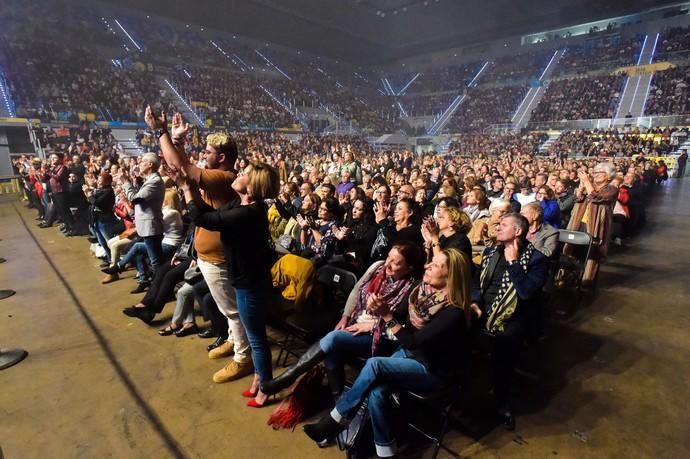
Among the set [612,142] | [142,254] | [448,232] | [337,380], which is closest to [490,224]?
[448,232]

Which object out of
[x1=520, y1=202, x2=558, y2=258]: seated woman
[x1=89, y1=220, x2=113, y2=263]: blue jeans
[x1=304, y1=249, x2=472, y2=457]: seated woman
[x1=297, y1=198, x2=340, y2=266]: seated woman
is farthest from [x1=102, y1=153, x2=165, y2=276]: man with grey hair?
[x1=520, y1=202, x2=558, y2=258]: seated woman

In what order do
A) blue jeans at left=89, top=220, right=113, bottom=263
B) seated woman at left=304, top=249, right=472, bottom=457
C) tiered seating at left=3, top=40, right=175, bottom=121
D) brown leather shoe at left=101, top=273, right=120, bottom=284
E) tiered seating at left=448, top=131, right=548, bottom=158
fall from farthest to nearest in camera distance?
1. tiered seating at left=448, top=131, right=548, bottom=158
2. tiered seating at left=3, top=40, right=175, bottom=121
3. blue jeans at left=89, top=220, right=113, bottom=263
4. brown leather shoe at left=101, top=273, right=120, bottom=284
5. seated woman at left=304, top=249, right=472, bottom=457

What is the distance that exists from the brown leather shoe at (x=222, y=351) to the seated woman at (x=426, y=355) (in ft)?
4.56

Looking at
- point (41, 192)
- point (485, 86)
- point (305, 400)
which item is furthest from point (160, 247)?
point (485, 86)

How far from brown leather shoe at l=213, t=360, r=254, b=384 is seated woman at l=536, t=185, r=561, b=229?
3.79m

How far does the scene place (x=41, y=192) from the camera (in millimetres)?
8398

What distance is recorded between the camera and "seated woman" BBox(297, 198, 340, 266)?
3.46 m

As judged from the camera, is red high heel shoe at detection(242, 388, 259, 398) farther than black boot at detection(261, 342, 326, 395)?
Yes

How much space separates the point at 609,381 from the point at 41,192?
10566 mm

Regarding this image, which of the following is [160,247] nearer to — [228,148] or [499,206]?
[228,148]

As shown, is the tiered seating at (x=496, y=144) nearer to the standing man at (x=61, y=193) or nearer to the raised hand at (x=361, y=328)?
the standing man at (x=61, y=193)

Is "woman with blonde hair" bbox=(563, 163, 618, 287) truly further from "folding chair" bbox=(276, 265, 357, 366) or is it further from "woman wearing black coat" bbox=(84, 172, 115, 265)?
"woman wearing black coat" bbox=(84, 172, 115, 265)

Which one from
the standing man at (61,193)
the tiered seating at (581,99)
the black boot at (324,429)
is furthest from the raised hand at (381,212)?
the tiered seating at (581,99)

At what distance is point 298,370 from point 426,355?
34.0 inches
